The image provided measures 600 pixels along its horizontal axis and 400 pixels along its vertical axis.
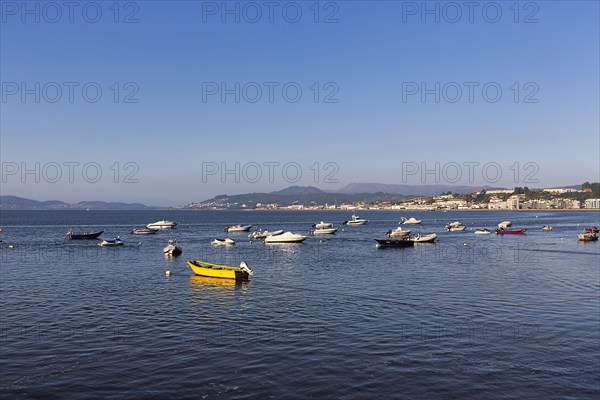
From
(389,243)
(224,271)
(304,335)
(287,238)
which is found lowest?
(304,335)

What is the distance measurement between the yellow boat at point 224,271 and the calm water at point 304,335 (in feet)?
3.37

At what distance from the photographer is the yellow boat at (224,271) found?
167ft

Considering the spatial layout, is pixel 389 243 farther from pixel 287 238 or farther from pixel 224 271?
pixel 224 271

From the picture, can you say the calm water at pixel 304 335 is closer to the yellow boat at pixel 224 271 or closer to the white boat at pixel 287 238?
the yellow boat at pixel 224 271

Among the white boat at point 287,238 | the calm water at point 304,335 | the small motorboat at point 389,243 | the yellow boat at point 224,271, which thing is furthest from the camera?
the white boat at point 287,238

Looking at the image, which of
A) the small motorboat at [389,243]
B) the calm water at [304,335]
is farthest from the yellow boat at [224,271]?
the small motorboat at [389,243]

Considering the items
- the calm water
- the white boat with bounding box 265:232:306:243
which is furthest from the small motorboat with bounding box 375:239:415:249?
the calm water

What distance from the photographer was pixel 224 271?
2032 inches

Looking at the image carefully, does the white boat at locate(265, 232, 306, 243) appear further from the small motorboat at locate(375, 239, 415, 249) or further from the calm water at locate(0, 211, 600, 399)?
the calm water at locate(0, 211, 600, 399)

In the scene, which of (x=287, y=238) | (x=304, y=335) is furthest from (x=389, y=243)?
(x=304, y=335)

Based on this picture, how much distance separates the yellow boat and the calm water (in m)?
1.03

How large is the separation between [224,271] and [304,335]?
942 inches

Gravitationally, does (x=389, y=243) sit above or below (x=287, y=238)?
below

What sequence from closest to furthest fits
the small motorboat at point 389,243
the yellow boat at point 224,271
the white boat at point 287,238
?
the yellow boat at point 224,271
the small motorboat at point 389,243
the white boat at point 287,238
